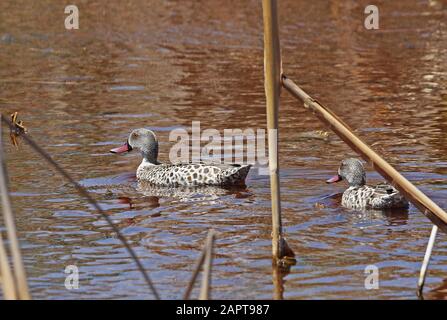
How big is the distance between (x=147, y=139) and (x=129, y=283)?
12.9ft

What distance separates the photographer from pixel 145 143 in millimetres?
11258

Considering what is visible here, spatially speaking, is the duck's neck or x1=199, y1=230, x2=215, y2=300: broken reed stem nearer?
x1=199, y1=230, x2=215, y2=300: broken reed stem

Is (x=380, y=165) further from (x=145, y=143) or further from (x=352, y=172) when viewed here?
(x=145, y=143)

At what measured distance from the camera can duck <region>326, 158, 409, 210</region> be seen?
9.28 metres

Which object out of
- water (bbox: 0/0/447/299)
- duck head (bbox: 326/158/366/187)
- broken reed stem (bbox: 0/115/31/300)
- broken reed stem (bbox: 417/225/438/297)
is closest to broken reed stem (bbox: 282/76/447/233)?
broken reed stem (bbox: 417/225/438/297)

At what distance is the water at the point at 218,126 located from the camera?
25.4 ft

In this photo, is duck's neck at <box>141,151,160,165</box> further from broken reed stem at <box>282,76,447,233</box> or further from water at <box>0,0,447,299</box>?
broken reed stem at <box>282,76,447,233</box>

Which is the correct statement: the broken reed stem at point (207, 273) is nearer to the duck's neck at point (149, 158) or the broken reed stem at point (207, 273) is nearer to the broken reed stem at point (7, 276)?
the broken reed stem at point (7, 276)

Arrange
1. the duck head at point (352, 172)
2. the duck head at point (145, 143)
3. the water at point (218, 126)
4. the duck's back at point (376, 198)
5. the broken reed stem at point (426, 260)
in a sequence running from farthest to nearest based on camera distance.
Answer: the duck head at point (145, 143) < the duck head at point (352, 172) < the duck's back at point (376, 198) < the water at point (218, 126) < the broken reed stem at point (426, 260)

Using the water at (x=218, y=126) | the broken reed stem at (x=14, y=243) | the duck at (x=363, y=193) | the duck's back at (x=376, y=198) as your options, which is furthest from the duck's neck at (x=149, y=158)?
the broken reed stem at (x=14, y=243)

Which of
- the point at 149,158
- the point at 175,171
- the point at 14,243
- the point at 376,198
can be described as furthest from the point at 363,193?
the point at 14,243

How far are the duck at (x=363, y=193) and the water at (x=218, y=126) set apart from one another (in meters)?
0.17

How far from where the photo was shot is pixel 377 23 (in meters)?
19.3

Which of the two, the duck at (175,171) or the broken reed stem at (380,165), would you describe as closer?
the broken reed stem at (380,165)
